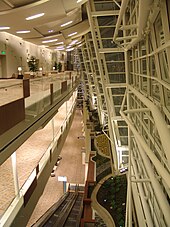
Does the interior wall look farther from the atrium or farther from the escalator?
the escalator

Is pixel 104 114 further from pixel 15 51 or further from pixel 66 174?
pixel 15 51

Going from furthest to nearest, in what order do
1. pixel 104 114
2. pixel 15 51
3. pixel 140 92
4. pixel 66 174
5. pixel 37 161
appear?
pixel 15 51, pixel 104 114, pixel 66 174, pixel 37 161, pixel 140 92

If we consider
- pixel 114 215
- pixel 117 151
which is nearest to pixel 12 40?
pixel 117 151

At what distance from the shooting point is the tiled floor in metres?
15.4

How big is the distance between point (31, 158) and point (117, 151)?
18.5ft

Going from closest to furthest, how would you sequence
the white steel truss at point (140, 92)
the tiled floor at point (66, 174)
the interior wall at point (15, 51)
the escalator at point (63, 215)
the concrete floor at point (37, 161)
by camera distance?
the white steel truss at point (140, 92) → the concrete floor at point (37, 161) → the escalator at point (63, 215) → the tiled floor at point (66, 174) → the interior wall at point (15, 51)

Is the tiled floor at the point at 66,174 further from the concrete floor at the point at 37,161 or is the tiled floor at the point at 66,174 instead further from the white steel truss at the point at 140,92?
the white steel truss at the point at 140,92

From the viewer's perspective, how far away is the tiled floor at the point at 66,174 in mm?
15414

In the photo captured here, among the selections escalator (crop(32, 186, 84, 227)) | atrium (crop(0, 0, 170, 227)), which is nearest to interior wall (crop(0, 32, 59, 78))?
atrium (crop(0, 0, 170, 227))

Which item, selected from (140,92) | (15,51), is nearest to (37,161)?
(140,92)

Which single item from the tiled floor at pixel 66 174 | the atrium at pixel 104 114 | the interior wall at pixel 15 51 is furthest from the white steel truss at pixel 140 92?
the interior wall at pixel 15 51

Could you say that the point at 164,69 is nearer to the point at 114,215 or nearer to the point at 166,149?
the point at 166,149

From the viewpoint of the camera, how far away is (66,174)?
19406mm

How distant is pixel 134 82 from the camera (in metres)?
8.71
